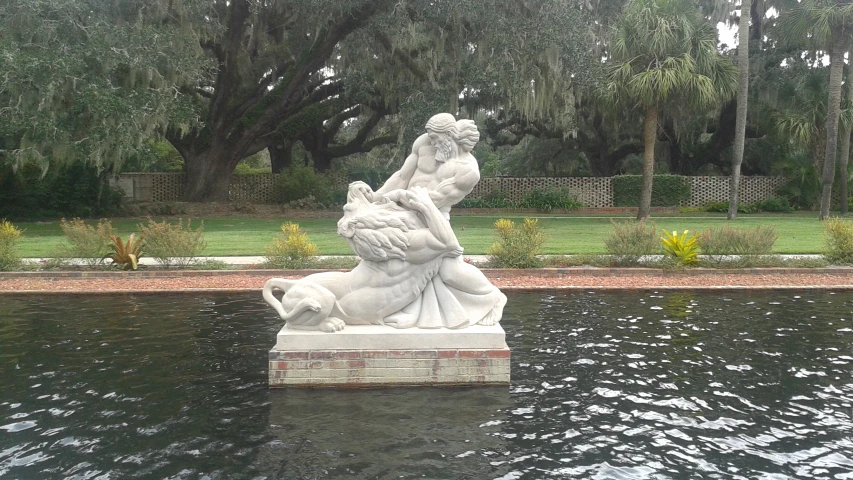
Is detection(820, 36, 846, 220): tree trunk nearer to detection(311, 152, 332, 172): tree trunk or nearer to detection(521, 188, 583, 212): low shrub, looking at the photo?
detection(521, 188, 583, 212): low shrub

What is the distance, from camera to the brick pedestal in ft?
17.6

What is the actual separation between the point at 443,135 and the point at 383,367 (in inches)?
77.1

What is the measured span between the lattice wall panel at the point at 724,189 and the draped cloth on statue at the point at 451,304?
25772mm

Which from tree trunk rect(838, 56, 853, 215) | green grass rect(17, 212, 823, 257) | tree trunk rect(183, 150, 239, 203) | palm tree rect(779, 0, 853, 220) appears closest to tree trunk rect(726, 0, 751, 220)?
green grass rect(17, 212, 823, 257)

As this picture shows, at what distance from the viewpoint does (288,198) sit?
2677 centimetres

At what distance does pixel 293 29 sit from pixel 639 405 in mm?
21301

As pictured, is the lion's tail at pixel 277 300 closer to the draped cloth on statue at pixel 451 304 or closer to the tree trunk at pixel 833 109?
the draped cloth on statue at pixel 451 304

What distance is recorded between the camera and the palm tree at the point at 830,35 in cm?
2116

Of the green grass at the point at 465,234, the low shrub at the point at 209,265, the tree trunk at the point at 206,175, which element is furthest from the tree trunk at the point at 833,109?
the tree trunk at the point at 206,175

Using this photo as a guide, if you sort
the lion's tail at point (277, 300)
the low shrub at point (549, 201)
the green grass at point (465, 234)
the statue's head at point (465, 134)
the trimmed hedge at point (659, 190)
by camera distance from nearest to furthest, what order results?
the lion's tail at point (277, 300) → the statue's head at point (465, 134) → the green grass at point (465, 234) → the low shrub at point (549, 201) → the trimmed hedge at point (659, 190)

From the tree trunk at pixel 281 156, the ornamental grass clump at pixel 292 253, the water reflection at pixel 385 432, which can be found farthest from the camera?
the tree trunk at pixel 281 156

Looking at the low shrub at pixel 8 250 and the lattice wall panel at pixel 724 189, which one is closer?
the low shrub at pixel 8 250

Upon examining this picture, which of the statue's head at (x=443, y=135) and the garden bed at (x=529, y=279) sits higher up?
the statue's head at (x=443, y=135)

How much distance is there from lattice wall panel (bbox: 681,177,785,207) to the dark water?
2297 cm
